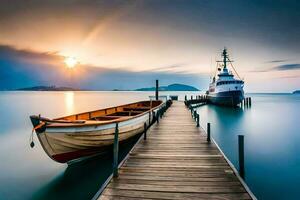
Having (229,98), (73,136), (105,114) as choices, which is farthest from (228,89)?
(73,136)

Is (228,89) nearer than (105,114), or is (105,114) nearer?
(105,114)

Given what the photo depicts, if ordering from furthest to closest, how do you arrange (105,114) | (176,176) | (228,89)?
(228,89), (105,114), (176,176)

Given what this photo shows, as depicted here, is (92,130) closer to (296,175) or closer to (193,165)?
(193,165)

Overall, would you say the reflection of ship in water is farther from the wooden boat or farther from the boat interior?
the wooden boat

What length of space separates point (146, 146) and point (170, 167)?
8.08ft

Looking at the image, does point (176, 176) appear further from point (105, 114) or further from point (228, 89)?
point (228, 89)

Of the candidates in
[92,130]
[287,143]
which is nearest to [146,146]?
[92,130]

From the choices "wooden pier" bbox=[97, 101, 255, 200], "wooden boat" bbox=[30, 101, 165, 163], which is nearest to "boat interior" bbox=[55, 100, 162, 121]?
"wooden boat" bbox=[30, 101, 165, 163]

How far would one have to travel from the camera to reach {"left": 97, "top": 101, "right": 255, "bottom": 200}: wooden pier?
443 cm

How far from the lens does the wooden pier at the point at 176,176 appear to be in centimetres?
443

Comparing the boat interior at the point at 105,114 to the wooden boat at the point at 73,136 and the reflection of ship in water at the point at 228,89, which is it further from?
the reflection of ship in water at the point at 228,89

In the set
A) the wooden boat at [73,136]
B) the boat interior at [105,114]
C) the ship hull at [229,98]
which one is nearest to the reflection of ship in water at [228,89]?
the ship hull at [229,98]

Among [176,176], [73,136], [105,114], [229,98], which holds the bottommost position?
[176,176]

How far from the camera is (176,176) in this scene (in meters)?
5.34
